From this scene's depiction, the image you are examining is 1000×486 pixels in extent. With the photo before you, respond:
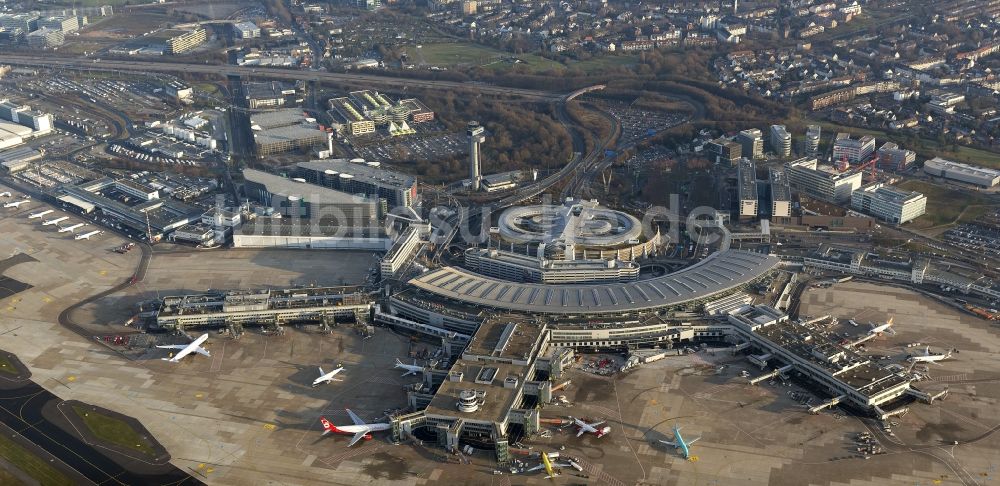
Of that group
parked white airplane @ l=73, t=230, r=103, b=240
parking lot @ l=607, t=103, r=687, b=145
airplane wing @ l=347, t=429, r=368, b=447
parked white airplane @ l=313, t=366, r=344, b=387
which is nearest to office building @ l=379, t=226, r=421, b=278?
parked white airplane @ l=313, t=366, r=344, b=387

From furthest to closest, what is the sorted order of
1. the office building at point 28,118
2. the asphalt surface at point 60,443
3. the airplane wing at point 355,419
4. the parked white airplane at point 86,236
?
the office building at point 28,118, the parked white airplane at point 86,236, the airplane wing at point 355,419, the asphalt surface at point 60,443

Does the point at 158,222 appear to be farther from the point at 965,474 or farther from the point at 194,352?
the point at 965,474

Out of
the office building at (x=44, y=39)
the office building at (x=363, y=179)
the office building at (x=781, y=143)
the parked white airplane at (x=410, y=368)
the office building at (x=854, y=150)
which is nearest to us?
the parked white airplane at (x=410, y=368)

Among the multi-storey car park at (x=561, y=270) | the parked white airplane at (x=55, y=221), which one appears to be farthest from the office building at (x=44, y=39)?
the multi-storey car park at (x=561, y=270)

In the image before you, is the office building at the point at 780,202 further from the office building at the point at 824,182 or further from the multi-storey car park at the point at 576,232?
the multi-storey car park at the point at 576,232

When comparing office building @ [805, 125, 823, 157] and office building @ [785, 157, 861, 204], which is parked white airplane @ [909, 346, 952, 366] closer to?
office building @ [785, 157, 861, 204]

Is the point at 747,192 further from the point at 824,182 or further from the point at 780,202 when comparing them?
the point at 824,182
